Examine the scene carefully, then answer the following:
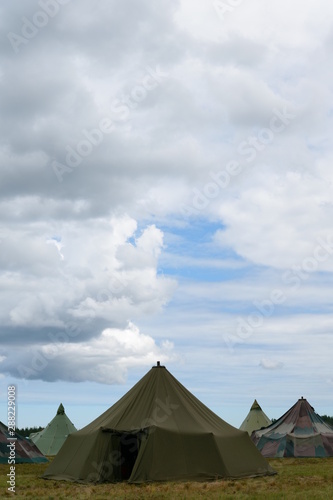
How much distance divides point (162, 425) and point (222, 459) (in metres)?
2.76

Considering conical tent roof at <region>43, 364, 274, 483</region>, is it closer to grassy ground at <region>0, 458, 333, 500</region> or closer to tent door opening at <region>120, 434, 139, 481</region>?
tent door opening at <region>120, 434, 139, 481</region>

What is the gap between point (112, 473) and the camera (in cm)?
2620

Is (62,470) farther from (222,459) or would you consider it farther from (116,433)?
(222,459)

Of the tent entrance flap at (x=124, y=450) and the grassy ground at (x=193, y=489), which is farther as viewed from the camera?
the tent entrance flap at (x=124, y=450)

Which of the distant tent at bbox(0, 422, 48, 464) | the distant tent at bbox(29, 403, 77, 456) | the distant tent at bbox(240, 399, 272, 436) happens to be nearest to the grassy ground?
the distant tent at bbox(0, 422, 48, 464)

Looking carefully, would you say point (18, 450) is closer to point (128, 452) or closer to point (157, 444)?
point (128, 452)

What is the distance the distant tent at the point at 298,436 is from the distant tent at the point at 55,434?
17563 mm

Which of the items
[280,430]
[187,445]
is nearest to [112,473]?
[187,445]

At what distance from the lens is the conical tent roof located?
2569 cm

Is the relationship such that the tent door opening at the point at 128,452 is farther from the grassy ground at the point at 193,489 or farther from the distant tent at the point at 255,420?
the distant tent at the point at 255,420

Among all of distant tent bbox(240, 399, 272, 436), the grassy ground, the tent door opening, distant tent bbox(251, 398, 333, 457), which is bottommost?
the grassy ground

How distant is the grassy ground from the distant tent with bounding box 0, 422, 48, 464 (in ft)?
31.8

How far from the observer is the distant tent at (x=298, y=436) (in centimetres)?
4288

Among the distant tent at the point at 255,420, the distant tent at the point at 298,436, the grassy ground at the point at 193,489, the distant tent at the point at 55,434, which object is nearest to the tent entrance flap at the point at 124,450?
the grassy ground at the point at 193,489
